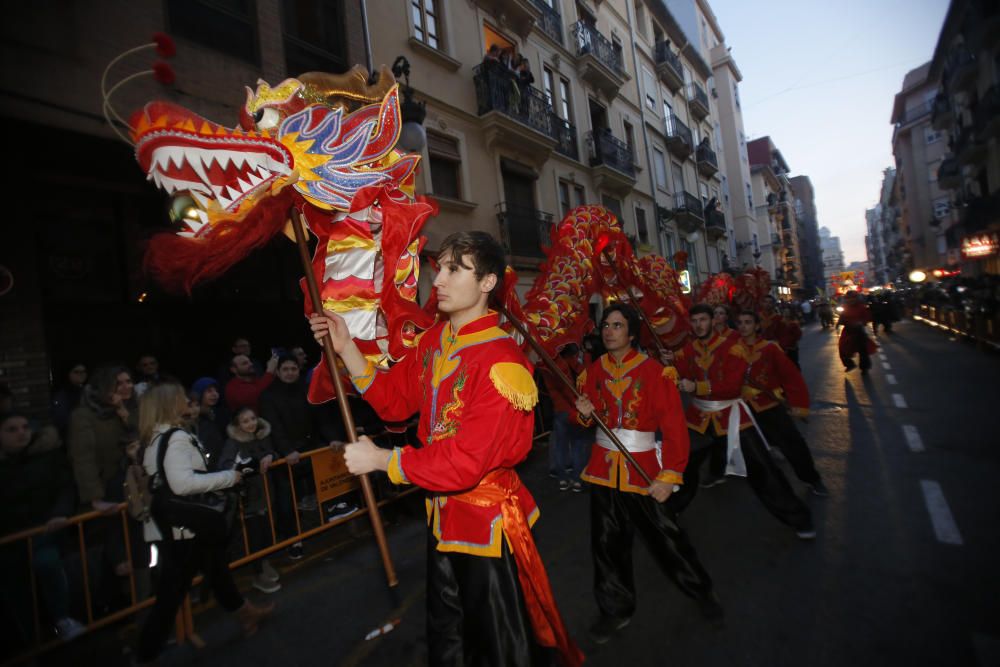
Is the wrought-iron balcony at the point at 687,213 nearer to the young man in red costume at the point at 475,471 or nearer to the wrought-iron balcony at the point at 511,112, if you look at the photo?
the wrought-iron balcony at the point at 511,112

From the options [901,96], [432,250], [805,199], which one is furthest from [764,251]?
[805,199]

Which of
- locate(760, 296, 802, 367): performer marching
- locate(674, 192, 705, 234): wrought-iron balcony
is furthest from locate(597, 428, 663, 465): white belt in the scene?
locate(674, 192, 705, 234): wrought-iron balcony

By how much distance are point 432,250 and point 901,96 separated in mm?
56348

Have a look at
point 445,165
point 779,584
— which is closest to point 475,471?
point 779,584

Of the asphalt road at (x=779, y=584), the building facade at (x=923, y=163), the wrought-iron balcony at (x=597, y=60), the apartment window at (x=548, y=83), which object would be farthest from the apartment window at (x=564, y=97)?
the building facade at (x=923, y=163)

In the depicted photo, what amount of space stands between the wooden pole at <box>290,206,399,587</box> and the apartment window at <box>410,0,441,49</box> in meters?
9.97

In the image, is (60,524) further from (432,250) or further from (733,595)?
(432,250)

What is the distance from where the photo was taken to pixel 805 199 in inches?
3504

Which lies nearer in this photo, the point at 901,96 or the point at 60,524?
the point at 60,524

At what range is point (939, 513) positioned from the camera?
13.6 ft

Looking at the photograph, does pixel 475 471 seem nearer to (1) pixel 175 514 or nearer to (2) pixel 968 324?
(1) pixel 175 514

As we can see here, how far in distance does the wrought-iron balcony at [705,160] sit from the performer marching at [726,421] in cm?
2601

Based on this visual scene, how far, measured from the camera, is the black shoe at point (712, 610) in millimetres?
2975

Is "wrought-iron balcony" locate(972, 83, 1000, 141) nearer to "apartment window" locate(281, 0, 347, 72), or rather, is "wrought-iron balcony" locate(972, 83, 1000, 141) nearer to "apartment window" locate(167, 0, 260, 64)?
"apartment window" locate(281, 0, 347, 72)
